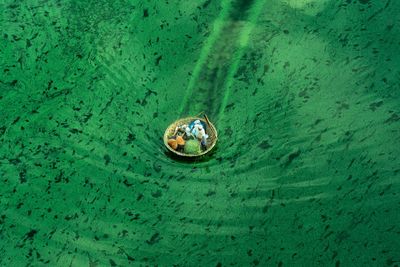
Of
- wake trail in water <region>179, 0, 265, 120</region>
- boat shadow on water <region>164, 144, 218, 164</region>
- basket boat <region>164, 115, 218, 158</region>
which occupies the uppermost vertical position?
wake trail in water <region>179, 0, 265, 120</region>

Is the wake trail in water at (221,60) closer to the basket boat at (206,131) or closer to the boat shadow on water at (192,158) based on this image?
the basket boat at (206,131)

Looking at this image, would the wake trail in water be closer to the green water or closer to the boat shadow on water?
the green water

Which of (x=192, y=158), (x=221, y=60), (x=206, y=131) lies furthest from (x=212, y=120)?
(x=221, y=60)

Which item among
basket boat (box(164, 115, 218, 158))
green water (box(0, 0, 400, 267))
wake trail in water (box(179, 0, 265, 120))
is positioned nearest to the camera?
green water (box(0, 0, 400, 267))

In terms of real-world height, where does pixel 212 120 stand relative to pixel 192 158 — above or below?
above

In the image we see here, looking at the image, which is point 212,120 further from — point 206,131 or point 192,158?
point 192,158

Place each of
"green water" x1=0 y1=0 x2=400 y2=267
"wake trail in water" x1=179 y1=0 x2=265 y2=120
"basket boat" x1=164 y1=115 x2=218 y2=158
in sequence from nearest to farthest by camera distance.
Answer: "green water" x1=0 y1=0 x2=400 y2=267, "basket boat" x1=164 y1=115 x2=218 y2=158, "wake trail in water" x1=179 y1=0 x2=265 y2=120

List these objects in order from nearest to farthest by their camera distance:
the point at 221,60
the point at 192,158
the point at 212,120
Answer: the point at 192,158 < the point at 212,120 < the point at 221,60

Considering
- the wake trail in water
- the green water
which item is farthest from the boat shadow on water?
the wake trail in water

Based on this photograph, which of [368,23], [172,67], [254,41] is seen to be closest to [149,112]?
[172,67]

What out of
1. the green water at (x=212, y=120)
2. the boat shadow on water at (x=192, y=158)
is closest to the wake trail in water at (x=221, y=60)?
the green water at (x=212, y=120)
